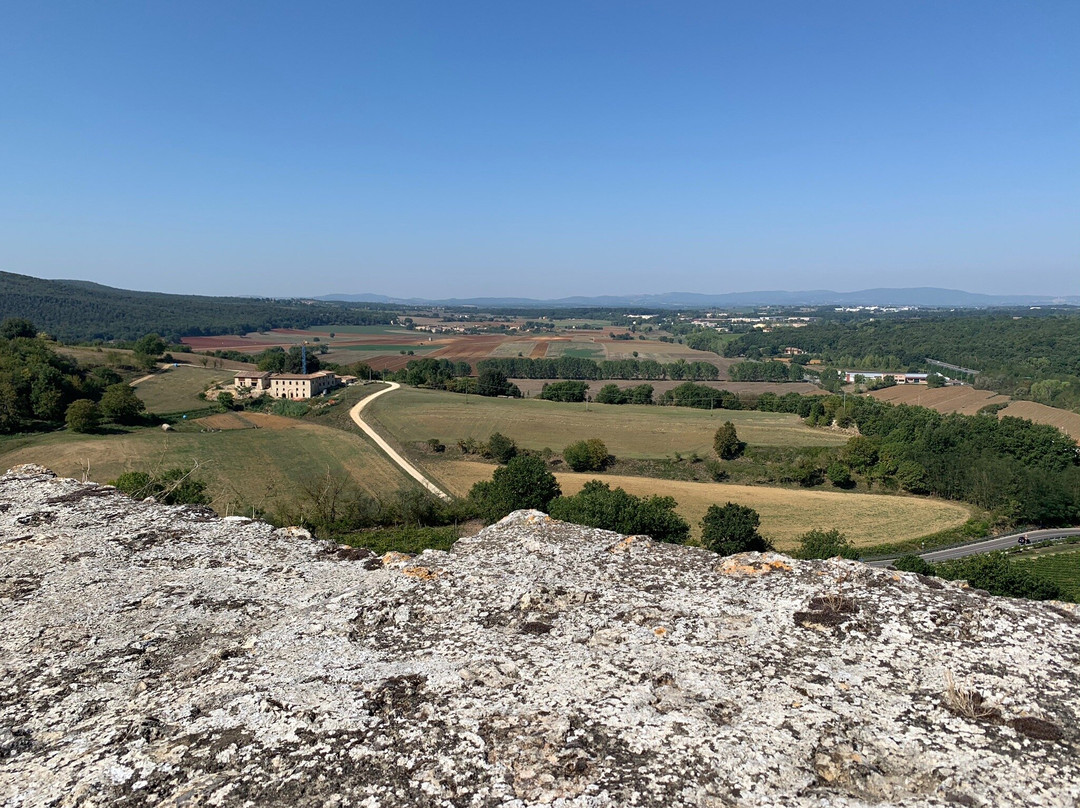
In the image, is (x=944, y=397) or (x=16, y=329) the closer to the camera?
(x=16, y=329)

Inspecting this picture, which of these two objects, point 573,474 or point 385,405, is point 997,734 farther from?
point 385,405

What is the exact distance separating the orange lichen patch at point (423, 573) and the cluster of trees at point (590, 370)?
107455mm

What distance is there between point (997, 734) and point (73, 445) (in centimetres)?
5502

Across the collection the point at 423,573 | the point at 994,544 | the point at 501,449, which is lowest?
the point at 994,544

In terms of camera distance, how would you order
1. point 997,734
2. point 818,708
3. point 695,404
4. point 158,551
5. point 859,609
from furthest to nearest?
point 695,404 < point 158,551 < point 859,609 < point 818,708 < point 997,734

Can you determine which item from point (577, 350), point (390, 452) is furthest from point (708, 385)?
point (390, 452)

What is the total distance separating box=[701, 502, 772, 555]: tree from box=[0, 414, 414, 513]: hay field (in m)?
21.6

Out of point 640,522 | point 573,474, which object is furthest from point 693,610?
point 573,474

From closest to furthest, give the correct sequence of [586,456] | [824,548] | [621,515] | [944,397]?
[621,515]
[824,548]
[586,456]
[944,397]

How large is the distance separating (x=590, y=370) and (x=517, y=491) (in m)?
86.7

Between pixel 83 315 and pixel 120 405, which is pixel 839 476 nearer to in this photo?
pixel 120 405

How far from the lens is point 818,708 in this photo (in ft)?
18.7

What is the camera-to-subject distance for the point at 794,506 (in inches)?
1702

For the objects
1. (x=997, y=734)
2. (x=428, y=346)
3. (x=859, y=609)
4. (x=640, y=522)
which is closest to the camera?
(x=997, y=734)
